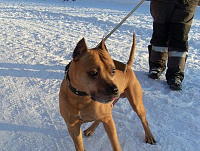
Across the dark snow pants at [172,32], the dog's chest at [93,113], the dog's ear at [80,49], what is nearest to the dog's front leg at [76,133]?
the dog's chest at [93,113]

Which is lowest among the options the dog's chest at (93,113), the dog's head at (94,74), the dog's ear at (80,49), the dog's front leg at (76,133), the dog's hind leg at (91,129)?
the dog's hind leg at (91,129)

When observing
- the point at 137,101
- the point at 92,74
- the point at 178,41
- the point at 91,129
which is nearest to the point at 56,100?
the point at 91,129

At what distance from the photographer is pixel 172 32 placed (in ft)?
12.6

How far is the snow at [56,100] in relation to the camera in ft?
8.89

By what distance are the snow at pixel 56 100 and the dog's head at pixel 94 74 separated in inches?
34.5

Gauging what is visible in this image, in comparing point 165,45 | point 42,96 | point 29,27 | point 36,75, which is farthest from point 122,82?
point 29,27

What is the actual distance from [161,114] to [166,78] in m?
0.97

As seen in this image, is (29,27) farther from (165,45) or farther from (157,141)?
(157,141)

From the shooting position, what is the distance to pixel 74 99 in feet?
7.26

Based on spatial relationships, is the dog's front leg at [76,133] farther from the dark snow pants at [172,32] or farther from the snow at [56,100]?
the dark snow pants at [172,32]

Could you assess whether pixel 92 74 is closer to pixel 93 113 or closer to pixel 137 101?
pixel 93 113

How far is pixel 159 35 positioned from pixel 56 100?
1939mm

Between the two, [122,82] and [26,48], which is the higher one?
[122,82]

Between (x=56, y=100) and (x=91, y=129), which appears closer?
(x=91, y=129)
